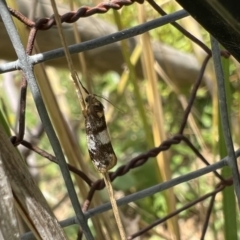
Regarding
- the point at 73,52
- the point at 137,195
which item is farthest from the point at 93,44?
the point at 137,195

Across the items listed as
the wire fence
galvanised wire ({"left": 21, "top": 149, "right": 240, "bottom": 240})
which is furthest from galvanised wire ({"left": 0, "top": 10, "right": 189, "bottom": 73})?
galvanised wire ({"left": 21, "top": 149, "right": 240, "bottom": 240})

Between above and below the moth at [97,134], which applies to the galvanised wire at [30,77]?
above

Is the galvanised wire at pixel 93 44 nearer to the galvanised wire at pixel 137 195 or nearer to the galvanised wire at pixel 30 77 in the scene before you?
the galvanised wire at pixel 30 77

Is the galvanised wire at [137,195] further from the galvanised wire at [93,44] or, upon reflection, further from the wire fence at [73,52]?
the galvanised wire at [93,44]

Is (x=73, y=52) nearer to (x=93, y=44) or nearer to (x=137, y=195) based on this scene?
(x=93, y=44)

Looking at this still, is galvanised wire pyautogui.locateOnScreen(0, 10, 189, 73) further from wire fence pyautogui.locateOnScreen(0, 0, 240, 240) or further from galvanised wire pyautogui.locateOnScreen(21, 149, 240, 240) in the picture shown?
galvanised wire pyautogui.locateOnScreen(21, 149, 240, 240)

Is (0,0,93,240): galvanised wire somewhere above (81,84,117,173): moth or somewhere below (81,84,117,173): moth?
above

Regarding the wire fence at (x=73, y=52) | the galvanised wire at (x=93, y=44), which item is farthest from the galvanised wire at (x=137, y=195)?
the galvanised wire at (x=93, y=44)

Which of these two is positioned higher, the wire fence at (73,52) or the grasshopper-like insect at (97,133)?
the wire fence at (73,52)
